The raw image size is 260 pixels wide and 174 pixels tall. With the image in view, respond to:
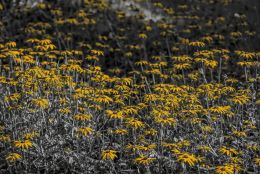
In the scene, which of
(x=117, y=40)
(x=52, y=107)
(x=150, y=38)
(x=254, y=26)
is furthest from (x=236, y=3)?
(x=52, y=107)

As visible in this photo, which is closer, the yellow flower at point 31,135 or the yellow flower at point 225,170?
the yellow flower at point 225,170

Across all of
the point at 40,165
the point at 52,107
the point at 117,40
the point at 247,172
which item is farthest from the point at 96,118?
the point at 117,40

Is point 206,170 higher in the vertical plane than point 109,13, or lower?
lower

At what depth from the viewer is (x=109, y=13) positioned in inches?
622

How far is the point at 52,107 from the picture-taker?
801 cm

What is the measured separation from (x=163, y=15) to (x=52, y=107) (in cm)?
847

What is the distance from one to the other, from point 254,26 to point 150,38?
10.1ft

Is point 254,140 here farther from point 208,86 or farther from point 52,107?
point 52,107

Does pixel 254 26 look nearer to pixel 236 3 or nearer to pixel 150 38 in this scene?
pixel 236 3

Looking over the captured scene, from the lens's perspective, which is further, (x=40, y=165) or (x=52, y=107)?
(x=52, y=107)

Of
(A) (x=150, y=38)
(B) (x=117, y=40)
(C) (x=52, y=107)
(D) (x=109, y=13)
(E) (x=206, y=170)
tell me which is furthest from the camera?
(D) (x=109, y=13)

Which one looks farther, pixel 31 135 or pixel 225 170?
pixel 31 135

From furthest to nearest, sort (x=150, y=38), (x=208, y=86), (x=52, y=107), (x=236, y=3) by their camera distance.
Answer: (x=236, y=3), (x=150, y=38), (x=208, y=86), (x=52, y=107)

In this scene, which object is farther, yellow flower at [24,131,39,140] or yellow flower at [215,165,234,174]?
yellow flower at [24,131,39,140]
